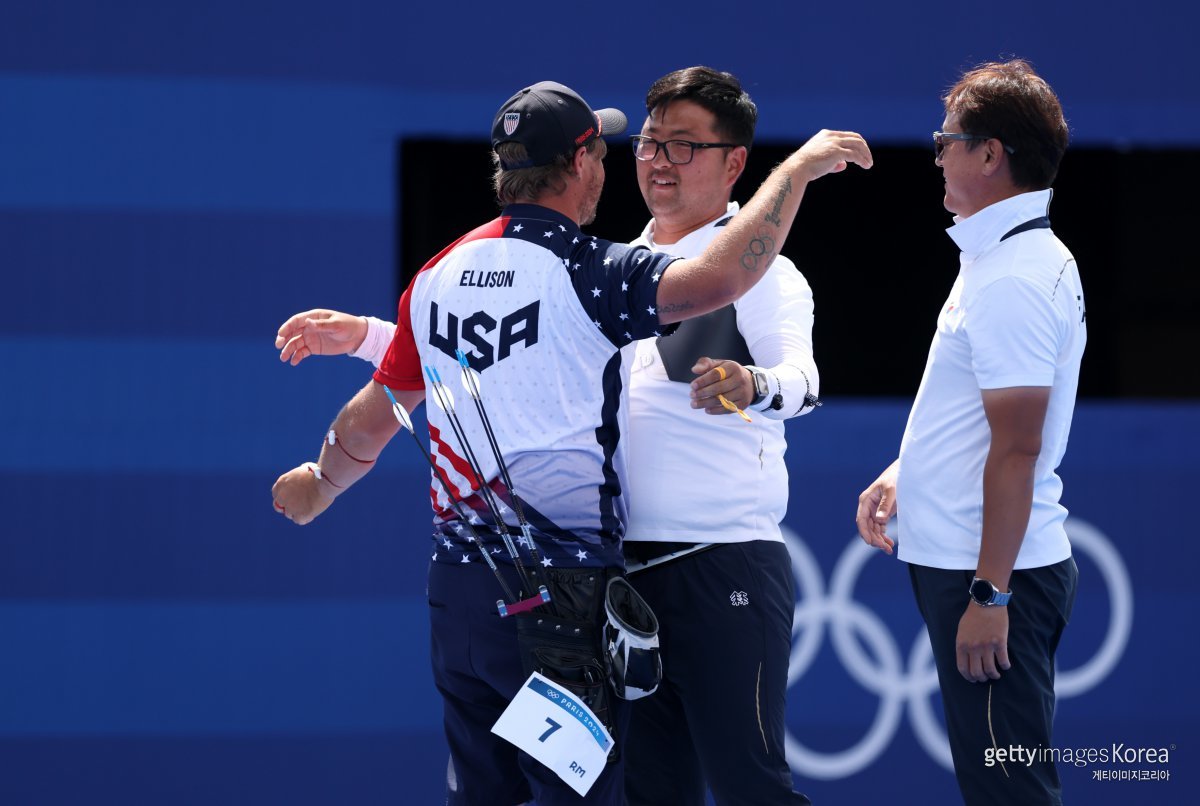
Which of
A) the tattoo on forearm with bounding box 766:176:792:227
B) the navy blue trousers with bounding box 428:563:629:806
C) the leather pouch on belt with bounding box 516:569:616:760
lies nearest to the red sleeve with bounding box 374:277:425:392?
the navy blue trousers with bounding box 428:563:629:806

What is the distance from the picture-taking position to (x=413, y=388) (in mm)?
2887

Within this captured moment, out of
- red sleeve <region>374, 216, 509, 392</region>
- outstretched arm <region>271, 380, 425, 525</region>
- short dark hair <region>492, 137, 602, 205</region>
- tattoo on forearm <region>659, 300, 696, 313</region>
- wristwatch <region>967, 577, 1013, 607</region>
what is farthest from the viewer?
outstretched arm <region>271, 380, 425, 525</region>

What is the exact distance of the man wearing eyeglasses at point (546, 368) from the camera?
2.51 meters

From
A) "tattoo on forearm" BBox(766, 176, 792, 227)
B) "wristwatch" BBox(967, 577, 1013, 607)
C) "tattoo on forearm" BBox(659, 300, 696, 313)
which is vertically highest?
"tattoo on forearm" BBox(766, 176, 792, 227)

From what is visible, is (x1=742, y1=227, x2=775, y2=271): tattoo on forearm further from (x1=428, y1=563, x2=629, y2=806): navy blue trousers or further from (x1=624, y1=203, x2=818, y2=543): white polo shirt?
(x1=428, y1=563, x2=629, y2=806): navy blue trousers

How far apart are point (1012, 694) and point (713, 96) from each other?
1440mm

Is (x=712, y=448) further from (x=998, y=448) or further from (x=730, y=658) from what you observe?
(x=998, y=448)

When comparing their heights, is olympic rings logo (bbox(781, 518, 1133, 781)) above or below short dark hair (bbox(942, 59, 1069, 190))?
below

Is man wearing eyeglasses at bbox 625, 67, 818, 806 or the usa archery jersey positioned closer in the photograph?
the usa archery jersey

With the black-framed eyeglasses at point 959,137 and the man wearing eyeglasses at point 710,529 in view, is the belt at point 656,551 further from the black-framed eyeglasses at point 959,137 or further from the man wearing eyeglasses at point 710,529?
the black-framed eyeglasses at point 959,137

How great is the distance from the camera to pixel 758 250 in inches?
98.5

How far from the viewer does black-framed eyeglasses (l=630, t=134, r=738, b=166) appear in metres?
3.11

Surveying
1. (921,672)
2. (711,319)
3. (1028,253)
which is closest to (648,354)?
(711,319)

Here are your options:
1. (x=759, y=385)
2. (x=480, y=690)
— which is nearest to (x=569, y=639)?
(x=480, y=690)
